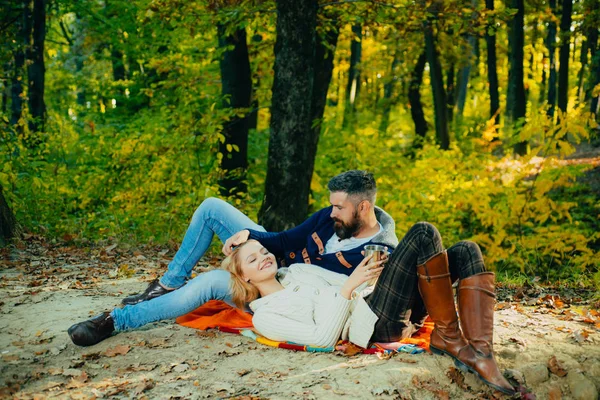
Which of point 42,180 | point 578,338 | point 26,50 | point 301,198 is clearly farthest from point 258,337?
point 26,50

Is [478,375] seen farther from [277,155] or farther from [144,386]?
[277,155]

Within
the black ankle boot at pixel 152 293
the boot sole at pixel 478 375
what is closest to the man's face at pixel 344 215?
the boot sole at pixel 478 375

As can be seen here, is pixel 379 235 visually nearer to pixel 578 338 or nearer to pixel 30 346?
pixel 578 338

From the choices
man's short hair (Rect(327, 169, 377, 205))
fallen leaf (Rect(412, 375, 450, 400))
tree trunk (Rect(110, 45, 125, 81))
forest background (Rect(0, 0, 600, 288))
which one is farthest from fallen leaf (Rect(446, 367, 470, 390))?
tree trunk (Rect(110, 45, 125, 81))

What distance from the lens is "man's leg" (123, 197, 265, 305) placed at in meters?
5.16

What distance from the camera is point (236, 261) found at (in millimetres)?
4699

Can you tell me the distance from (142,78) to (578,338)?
16231 mm

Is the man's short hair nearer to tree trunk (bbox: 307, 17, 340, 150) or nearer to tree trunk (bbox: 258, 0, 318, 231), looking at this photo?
tree trunk (bbox: 258, 0, 318, 231)

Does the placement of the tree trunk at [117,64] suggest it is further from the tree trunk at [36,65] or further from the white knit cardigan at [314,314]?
the white knit cardigan at [314,314]

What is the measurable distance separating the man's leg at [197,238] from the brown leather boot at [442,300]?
1.77m

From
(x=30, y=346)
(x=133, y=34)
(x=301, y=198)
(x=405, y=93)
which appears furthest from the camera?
(x=405, y=93)

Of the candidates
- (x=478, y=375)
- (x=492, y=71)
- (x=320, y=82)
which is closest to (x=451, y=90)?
(x=492, y=71)

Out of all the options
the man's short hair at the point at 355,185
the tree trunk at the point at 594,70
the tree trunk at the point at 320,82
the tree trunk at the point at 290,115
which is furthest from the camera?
the tree trunk at the point at 594,70

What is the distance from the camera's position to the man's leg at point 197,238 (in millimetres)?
5156
